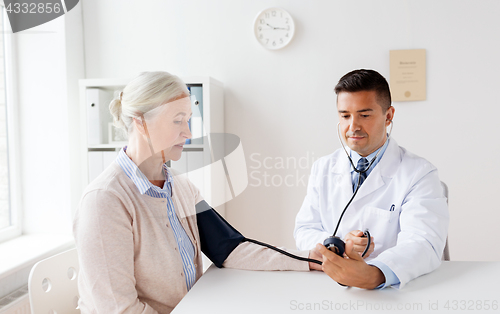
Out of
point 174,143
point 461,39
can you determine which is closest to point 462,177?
point 461,39

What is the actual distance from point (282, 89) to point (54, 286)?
1.50 metres

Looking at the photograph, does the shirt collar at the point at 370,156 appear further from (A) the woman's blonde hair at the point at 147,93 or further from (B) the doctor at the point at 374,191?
(A) the woman's blonde hair at the point at 147,93

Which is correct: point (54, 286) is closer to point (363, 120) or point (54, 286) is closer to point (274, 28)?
point (363, 120)

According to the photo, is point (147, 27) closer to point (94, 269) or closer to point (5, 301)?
point (5, 301)

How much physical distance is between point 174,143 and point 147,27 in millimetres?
1421

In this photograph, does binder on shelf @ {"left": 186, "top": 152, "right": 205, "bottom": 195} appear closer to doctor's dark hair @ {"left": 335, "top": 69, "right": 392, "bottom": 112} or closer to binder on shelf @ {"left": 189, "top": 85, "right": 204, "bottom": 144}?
binder on shelf @ {"left": 189, "top": 85, "right": 204, "bottom": 144}

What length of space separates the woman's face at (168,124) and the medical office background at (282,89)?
1137mm

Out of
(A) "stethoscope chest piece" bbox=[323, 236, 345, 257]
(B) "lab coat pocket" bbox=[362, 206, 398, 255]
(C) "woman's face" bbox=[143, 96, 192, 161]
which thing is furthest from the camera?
(B) "lab coat pocket" bbox=[362, 206, 398, 255]

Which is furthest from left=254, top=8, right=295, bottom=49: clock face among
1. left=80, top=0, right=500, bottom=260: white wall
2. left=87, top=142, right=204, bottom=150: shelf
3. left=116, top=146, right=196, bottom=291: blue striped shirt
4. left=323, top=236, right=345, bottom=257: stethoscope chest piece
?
left=323, top=236, right=345, bottom=257: stethoscope chest piece

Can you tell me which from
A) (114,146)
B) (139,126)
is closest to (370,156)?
(139,126)

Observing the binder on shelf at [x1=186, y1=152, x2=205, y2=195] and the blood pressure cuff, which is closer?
the blood pressure cuff

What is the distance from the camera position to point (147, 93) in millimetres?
1020

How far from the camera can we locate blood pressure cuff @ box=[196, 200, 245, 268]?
Answer: 42.5 inches

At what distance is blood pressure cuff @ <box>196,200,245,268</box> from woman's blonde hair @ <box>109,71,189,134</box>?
36cm
